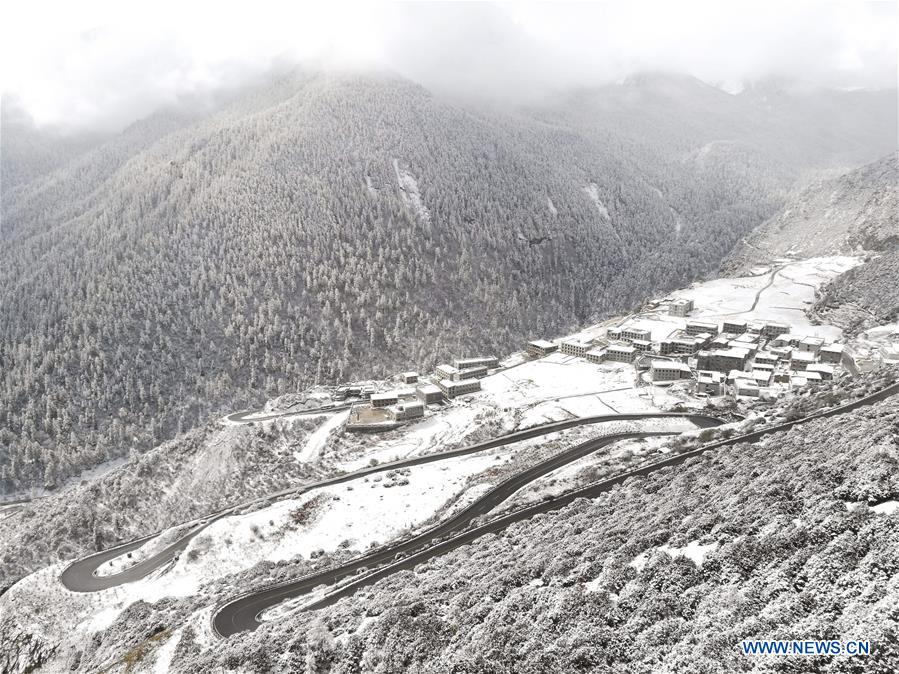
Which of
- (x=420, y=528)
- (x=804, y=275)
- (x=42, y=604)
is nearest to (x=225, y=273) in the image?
(x=42, y=604)

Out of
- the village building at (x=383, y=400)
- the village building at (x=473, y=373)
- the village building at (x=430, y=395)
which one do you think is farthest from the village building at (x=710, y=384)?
the village building at (x=383, y=400)

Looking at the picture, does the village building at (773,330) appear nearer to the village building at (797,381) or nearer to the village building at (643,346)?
the village building at (643,346)

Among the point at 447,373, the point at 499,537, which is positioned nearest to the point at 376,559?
the point at 499,537

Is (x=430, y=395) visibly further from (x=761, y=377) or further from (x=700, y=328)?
(x=700, y=328)

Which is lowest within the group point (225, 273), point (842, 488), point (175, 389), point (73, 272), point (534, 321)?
point (534, 321)

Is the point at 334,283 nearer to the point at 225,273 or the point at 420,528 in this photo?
the point at 225,273

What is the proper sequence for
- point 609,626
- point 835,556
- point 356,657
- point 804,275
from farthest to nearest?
point 804,275
point 356,657
point 609,626
point 835,556
